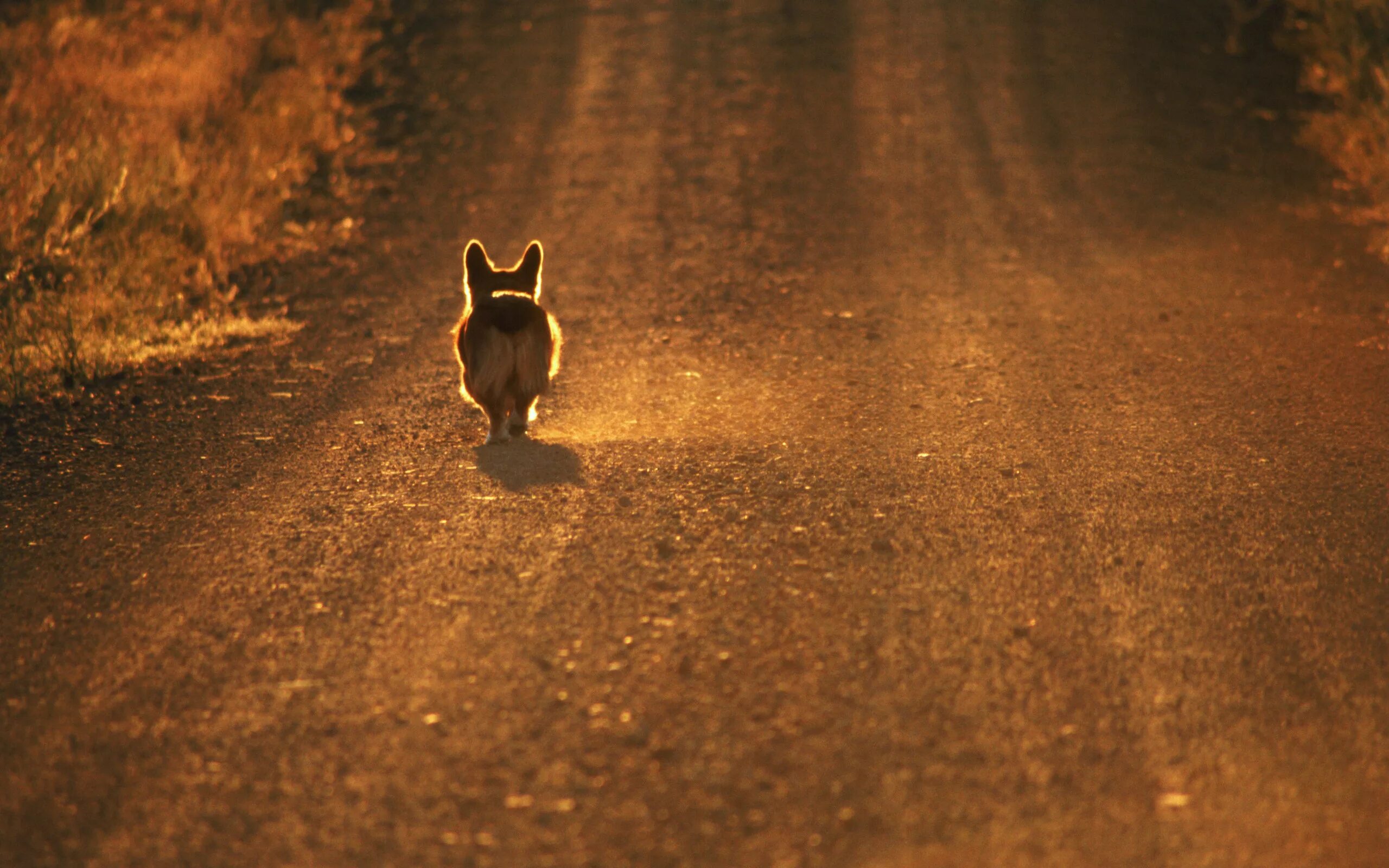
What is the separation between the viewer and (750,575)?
4.98 metres

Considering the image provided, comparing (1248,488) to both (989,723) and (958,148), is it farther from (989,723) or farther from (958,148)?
(958,148)

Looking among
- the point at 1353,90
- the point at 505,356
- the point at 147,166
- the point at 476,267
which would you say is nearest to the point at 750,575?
the point at 505,356

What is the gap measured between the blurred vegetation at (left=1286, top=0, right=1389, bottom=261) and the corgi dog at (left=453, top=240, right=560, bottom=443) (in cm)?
797

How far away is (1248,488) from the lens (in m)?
5.91

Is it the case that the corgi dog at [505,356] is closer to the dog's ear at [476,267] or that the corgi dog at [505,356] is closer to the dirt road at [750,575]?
the dog's ear at [476,267]

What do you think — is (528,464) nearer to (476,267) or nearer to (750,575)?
(476,267)

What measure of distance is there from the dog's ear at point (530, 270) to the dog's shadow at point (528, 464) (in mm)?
967

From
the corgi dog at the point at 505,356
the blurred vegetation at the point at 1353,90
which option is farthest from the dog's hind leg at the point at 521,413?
the blurred vegetation at the point at 1353,90

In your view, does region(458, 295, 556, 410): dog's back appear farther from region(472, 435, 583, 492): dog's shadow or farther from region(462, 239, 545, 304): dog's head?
region(462, 239, 545, 304): dog's head

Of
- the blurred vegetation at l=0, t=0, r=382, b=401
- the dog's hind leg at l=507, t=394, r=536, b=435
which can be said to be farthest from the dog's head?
the blurred vegetation at l=0, t=0, r=382, b=401

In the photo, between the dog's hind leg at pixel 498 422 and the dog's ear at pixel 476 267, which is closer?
the dog's hind leg at pixel 498 422

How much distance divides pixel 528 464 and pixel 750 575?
187 cm

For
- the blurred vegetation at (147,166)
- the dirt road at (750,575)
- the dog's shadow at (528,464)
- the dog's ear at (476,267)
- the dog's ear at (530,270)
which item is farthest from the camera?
the blurred vegetation at (147,166)

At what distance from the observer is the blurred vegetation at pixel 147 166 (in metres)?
9.61
